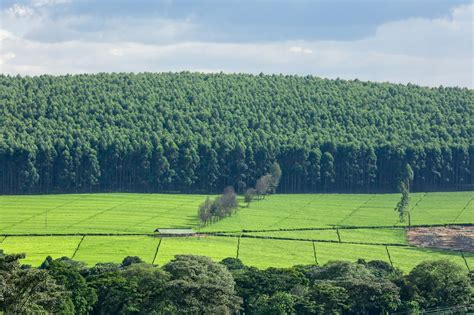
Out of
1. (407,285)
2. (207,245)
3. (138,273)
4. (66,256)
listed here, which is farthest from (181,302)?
(207,245)

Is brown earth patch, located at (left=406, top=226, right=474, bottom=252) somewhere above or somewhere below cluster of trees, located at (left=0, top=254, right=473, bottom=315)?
below

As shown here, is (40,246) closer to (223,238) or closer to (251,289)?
(223,238)

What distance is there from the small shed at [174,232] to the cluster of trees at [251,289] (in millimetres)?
43663

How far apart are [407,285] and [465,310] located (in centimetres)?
836

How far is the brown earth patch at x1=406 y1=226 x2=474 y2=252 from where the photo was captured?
170875mm

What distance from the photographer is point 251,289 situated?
122312mm

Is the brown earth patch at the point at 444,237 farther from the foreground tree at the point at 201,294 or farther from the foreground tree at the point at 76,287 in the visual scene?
the foreground tree at the point at 76,287

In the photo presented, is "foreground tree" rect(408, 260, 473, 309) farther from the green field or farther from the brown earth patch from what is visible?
the brown earth patch

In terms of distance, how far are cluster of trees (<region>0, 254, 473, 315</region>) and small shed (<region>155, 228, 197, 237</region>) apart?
4366cm

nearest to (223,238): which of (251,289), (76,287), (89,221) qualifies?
(89,221)

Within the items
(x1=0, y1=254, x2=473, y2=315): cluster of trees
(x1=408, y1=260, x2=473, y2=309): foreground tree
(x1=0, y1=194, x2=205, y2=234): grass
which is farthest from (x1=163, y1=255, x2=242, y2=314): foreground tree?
(x1=0, y1=194, x2=205, y2=234): grass

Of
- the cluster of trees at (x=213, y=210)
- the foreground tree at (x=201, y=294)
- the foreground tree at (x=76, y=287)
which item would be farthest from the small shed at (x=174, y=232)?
the foreground tree at (x=201, y=294)

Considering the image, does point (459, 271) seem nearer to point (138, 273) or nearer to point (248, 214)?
point (138, 273)

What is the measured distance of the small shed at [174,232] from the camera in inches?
6876
